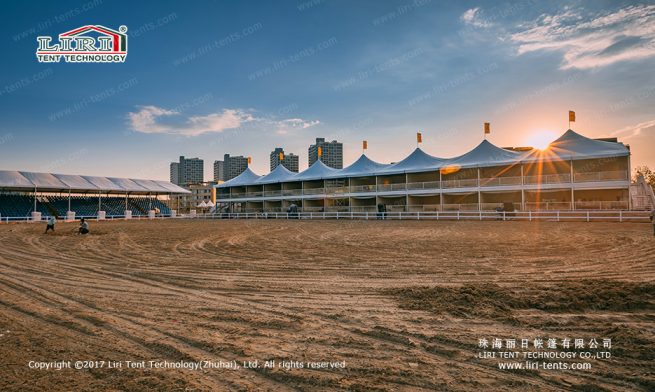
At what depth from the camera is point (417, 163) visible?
37562 millimetres

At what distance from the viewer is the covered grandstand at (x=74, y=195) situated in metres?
38.1

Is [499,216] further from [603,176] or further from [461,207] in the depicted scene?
[603,176]

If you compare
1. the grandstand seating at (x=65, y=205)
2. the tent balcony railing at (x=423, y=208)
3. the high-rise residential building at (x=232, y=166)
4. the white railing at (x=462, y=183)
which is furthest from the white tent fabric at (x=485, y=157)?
the high-rise residential building at (x=232, y=166)

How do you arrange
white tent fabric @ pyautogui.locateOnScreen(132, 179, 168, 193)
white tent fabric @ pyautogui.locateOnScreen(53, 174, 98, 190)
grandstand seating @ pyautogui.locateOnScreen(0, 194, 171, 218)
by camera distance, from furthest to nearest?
white tent fabric @ pyautogui.locateOnScreen(132, 179, 168, 193), white tent fabric @ pyautogui.locateOnScreen(53, 174, 98, 190), grandstand seating @ pyautogui.locateOnScreen(0, 194, 171, 218)

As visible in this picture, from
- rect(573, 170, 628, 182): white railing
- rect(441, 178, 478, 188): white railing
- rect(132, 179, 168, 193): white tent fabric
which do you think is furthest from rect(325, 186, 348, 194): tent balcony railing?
rect(132, 179, 168, 193): white tent fabric

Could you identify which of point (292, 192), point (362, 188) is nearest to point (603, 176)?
point (362, 188)

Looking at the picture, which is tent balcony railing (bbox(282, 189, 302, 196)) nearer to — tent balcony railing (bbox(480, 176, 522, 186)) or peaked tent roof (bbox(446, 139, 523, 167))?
peaked tent roof (bbox(446, 139, 523, 167))

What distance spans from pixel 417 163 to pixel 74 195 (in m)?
44.0

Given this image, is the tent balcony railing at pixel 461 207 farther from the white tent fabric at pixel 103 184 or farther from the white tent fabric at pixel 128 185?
the white tent fabric at pixel 103 184

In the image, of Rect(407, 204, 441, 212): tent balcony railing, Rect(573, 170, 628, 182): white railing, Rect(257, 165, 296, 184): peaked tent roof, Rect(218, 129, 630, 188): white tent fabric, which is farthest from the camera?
Rect(257, 165, 296, 184): peaked tent roof

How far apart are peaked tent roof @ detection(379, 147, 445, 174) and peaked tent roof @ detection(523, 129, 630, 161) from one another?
8.27 m

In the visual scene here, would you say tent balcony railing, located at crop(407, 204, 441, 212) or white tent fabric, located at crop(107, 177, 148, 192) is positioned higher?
white tent fabric, located at crop(107, 177, 148, 192)

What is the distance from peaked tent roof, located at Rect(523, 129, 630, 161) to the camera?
26.8m

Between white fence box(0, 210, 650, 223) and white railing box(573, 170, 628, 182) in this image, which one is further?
white railing box(573, 170, 628, 182)
